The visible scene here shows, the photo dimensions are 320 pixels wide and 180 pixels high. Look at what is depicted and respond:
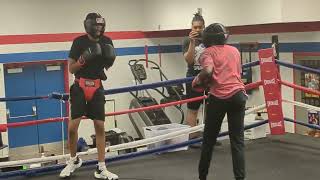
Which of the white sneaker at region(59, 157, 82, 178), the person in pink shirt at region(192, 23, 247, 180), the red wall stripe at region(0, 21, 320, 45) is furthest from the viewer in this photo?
the red wall stripe at region(0, 21, 320, 45)

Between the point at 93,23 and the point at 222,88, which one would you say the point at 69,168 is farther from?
the point at 222,88

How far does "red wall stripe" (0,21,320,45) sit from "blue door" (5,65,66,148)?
0.51 metres

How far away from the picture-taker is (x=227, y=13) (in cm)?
727

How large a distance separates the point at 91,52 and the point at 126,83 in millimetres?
5605

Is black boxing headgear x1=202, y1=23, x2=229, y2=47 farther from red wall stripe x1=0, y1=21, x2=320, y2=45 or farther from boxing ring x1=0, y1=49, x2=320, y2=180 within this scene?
red wall stripe x1=0, y1=21, x2=320, y2=45

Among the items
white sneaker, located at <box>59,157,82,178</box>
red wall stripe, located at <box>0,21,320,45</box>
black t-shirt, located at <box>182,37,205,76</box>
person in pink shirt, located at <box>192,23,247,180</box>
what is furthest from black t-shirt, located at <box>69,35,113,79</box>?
red wall stripe, located at <box>0,21,320,45</box>

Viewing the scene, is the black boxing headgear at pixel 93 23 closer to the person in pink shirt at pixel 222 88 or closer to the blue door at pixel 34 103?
the person in pink shirt at pixel 222 88

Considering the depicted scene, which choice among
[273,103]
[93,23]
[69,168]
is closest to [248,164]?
[273,103]

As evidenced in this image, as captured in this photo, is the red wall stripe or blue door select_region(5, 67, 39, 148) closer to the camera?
the red wall stripe

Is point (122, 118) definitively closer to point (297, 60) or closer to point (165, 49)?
point (165, 49)

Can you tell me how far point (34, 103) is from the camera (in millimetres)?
8547

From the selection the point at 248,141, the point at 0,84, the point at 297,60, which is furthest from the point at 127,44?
the point at 248,141

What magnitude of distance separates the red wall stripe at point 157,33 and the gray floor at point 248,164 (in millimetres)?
2373

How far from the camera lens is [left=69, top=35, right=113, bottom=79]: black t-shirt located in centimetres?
392
